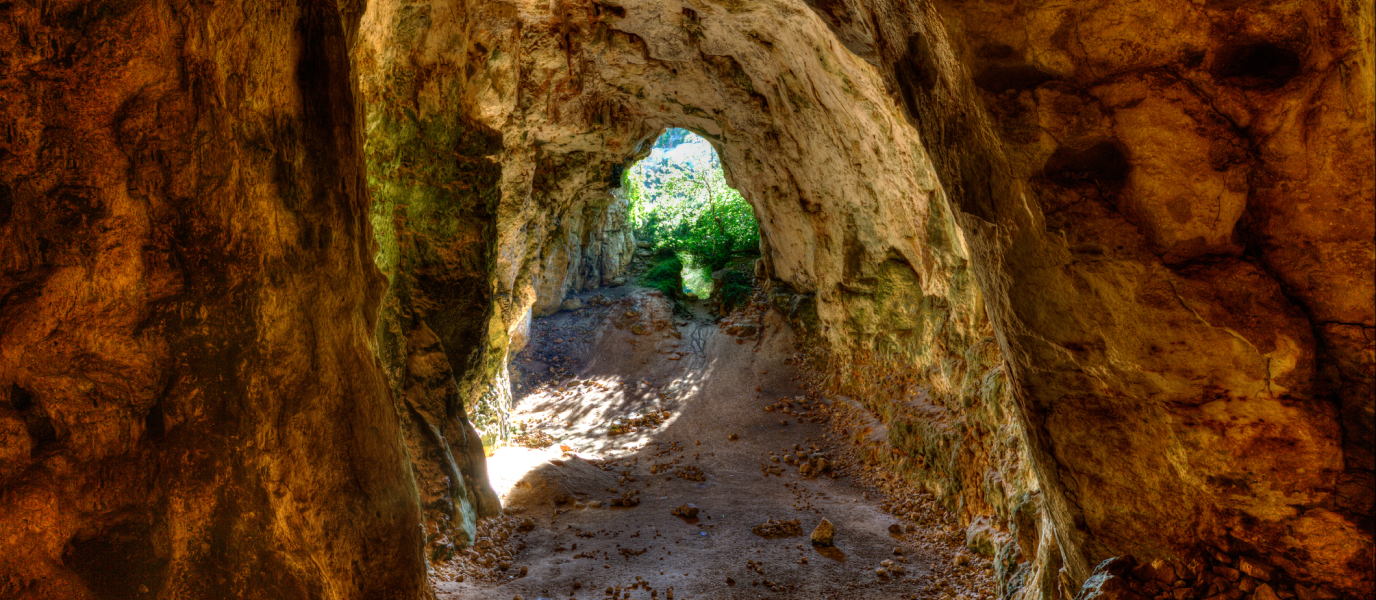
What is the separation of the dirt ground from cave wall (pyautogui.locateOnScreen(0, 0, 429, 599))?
10.4ft

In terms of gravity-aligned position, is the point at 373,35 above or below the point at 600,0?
below

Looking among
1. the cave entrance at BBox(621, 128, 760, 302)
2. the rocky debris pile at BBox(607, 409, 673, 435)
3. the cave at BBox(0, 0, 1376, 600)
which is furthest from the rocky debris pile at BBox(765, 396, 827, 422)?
the cave at BBox(0, 0, 1376, 600)

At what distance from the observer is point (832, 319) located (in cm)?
1288

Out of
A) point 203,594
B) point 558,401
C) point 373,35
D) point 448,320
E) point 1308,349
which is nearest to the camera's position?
point 1308,349

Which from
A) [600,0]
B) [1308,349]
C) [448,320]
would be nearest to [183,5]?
[1308,349]

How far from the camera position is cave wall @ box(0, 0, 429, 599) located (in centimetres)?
269

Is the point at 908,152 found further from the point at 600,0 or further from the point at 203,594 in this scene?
the point at 203,594

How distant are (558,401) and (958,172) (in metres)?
11.8

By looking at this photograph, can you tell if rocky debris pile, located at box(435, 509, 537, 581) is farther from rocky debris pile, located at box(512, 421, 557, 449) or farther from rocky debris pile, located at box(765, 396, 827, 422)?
rocky debris pile, located at box(765, 396, 827, 422)

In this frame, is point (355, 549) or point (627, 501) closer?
point (355, 549)

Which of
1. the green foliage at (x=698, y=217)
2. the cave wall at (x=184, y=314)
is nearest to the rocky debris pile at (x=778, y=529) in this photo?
the cave wall at (x=184, y=314)

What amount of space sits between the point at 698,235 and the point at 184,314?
16933 mm

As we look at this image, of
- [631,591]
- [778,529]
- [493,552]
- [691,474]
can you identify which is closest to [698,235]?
[691,474]

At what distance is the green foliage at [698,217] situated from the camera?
63.0 feet
